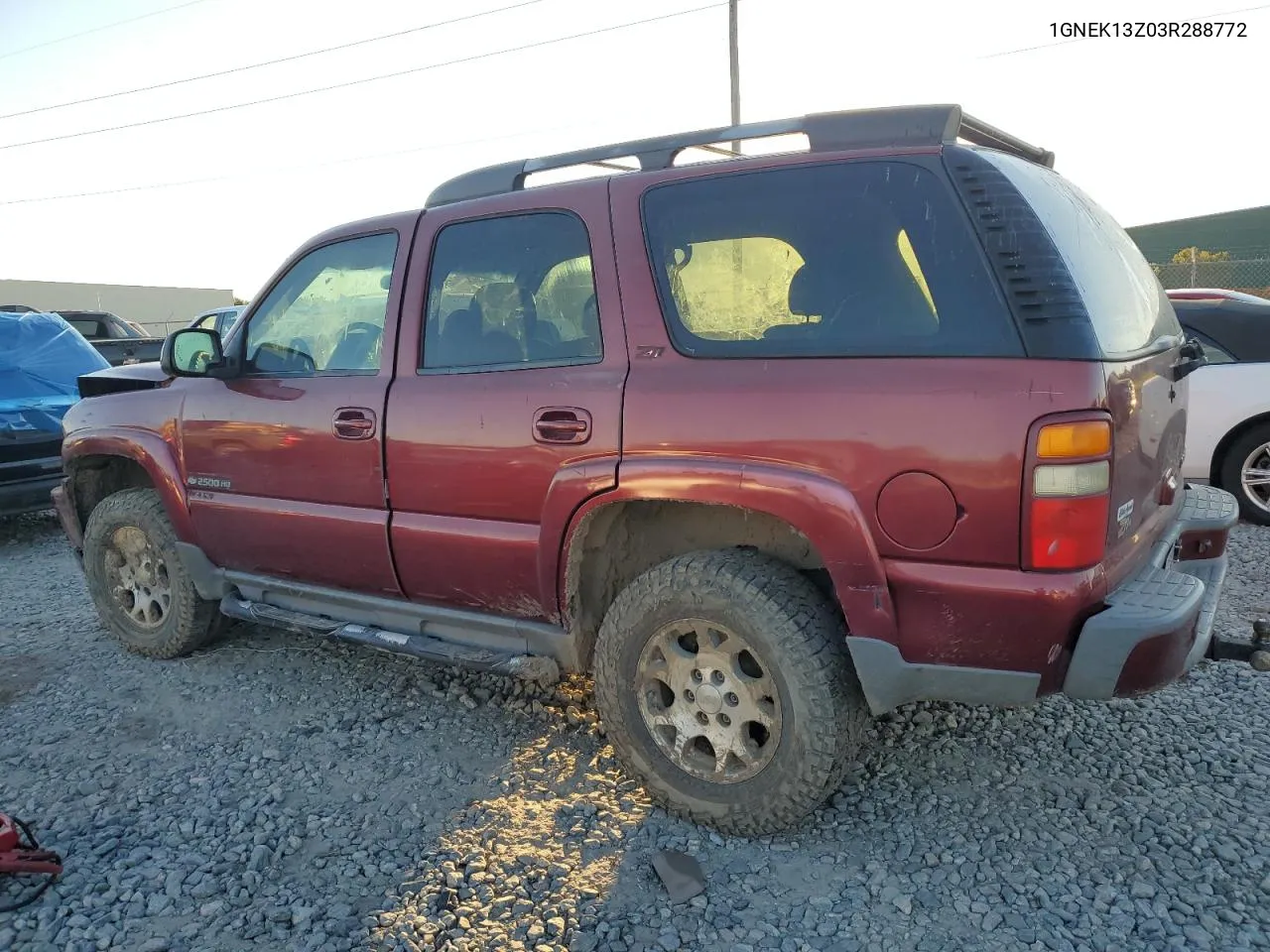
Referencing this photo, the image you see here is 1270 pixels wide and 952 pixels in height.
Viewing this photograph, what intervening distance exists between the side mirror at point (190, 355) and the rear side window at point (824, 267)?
210cm

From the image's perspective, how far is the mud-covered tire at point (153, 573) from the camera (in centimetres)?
425

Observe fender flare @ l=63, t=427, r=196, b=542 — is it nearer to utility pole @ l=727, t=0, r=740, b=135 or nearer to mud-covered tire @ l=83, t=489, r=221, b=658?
mud-covered tire @ l=83, t=489, r=221, b=658

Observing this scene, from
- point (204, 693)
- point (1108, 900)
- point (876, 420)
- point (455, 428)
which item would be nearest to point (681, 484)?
point (876, 420)

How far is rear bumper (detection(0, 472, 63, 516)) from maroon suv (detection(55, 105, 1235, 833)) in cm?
384

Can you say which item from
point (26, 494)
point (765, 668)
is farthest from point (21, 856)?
point (26, 494)

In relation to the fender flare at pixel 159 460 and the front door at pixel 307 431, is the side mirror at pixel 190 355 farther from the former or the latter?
the fender flare at pixel 159 460

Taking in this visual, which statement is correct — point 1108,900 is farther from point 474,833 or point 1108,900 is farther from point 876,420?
point 474,833

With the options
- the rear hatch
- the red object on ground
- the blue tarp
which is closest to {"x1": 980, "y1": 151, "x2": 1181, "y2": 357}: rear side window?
the rear hatch

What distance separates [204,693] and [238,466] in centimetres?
106

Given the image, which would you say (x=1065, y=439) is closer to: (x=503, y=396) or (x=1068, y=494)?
(x=1068, y=494)

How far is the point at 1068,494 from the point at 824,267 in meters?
0.92

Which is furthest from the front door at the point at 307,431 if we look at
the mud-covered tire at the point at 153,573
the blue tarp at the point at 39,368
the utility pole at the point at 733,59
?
the utility pole at the point at 733,59

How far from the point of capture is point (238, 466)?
3.83m

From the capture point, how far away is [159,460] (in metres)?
4.10
